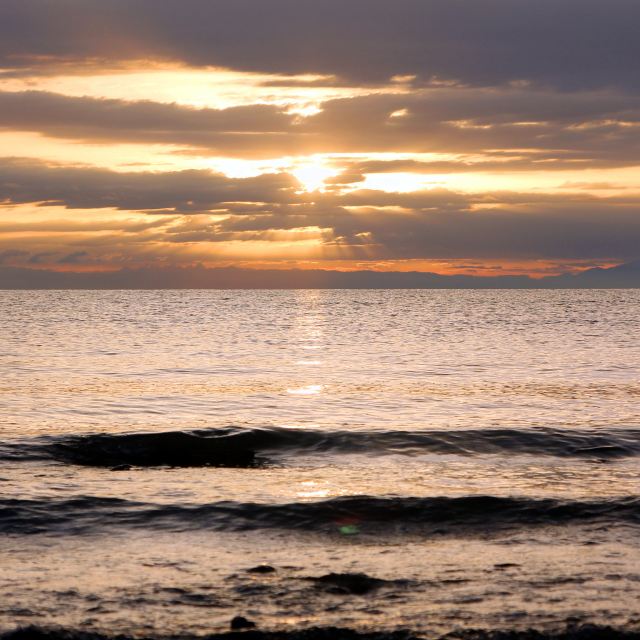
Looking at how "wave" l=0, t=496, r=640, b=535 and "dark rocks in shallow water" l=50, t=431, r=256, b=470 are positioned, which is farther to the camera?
"dark rocks in shallow water" l=50, t=431, r=256, b=470

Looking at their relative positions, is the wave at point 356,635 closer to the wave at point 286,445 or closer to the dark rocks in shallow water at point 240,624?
the dark rocks in shallow water at point 240,624

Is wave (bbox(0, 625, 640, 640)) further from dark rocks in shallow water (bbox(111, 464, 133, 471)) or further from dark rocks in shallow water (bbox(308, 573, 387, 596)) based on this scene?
dark rocks in shallow water (bbox(111, 464, 133, 471))

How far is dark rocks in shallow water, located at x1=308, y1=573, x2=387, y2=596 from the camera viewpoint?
12.0 metres

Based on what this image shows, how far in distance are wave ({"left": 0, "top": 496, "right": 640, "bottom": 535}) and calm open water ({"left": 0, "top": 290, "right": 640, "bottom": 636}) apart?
2.5 inches

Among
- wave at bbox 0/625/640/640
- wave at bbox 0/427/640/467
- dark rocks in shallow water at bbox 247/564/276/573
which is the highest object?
wave at bbox 0/625/640/640

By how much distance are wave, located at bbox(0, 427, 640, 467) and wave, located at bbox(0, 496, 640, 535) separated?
529 cm

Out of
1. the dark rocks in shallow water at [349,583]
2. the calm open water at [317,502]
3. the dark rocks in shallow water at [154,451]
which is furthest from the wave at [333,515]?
the dark rocks in shallow water at [154,451]

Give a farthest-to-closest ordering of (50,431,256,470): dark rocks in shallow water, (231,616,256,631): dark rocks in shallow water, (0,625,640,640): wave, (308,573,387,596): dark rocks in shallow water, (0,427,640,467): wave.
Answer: (0,427,640,467): wave
(50,431,256,470): dark rocks in shallow water
(308,573,387,596): dark rocks in shallow water
(231,616,256,631): dark rocks in shallow water
(0,625,640,640): wave

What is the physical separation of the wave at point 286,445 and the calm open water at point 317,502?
0.11m

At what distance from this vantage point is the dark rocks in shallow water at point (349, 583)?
12.0 m

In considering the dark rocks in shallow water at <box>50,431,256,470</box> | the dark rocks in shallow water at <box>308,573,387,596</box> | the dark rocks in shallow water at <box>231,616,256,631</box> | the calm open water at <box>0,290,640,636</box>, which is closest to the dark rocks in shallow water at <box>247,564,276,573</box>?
the calm open water at <box>0,290,640,636</box>

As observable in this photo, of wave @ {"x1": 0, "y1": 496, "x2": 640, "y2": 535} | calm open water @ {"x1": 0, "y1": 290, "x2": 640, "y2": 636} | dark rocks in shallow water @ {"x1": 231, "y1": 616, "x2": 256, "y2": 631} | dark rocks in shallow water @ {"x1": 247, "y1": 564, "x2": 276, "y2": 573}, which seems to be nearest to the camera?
dark rocks in shallow water @ {"x1": 231, "y1": 616, "x2": 256, "y2": 631}

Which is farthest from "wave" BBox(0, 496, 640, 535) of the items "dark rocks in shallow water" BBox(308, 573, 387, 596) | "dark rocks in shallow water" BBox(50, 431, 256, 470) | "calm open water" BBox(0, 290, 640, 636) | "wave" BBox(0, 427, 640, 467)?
"wave" BBox(0, 427, 640, 467)

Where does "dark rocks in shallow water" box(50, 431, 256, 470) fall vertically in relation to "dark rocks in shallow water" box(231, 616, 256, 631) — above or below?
below
